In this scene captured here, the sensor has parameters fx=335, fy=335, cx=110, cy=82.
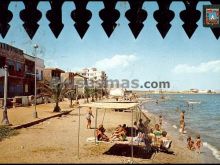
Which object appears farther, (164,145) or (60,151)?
(164,145)

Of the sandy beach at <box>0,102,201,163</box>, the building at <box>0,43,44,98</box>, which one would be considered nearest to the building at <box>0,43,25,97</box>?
the building at <box>0,43,44,98</box>

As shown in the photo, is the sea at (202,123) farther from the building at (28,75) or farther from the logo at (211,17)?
the building at (28,75)

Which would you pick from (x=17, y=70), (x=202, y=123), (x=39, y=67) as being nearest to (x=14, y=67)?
(x=17, y=70)

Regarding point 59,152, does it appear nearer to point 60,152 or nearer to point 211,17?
point 60,152

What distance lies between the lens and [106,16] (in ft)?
11.3

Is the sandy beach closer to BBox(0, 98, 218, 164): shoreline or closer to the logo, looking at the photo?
BBox(0, 98, 218, 164): shoreline

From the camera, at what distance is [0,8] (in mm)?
3445

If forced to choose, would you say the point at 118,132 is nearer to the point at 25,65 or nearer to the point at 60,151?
the point at 60,151

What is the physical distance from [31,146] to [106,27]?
1440cm

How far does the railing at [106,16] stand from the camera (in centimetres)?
340

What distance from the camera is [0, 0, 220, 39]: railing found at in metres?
3.40

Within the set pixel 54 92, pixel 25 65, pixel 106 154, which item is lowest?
pixel 106 154

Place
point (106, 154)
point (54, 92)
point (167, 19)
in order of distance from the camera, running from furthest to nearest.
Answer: point (54, 92), point (106, 154), point (167, 19)

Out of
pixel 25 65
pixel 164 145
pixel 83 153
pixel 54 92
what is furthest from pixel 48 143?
pixel 25 65
